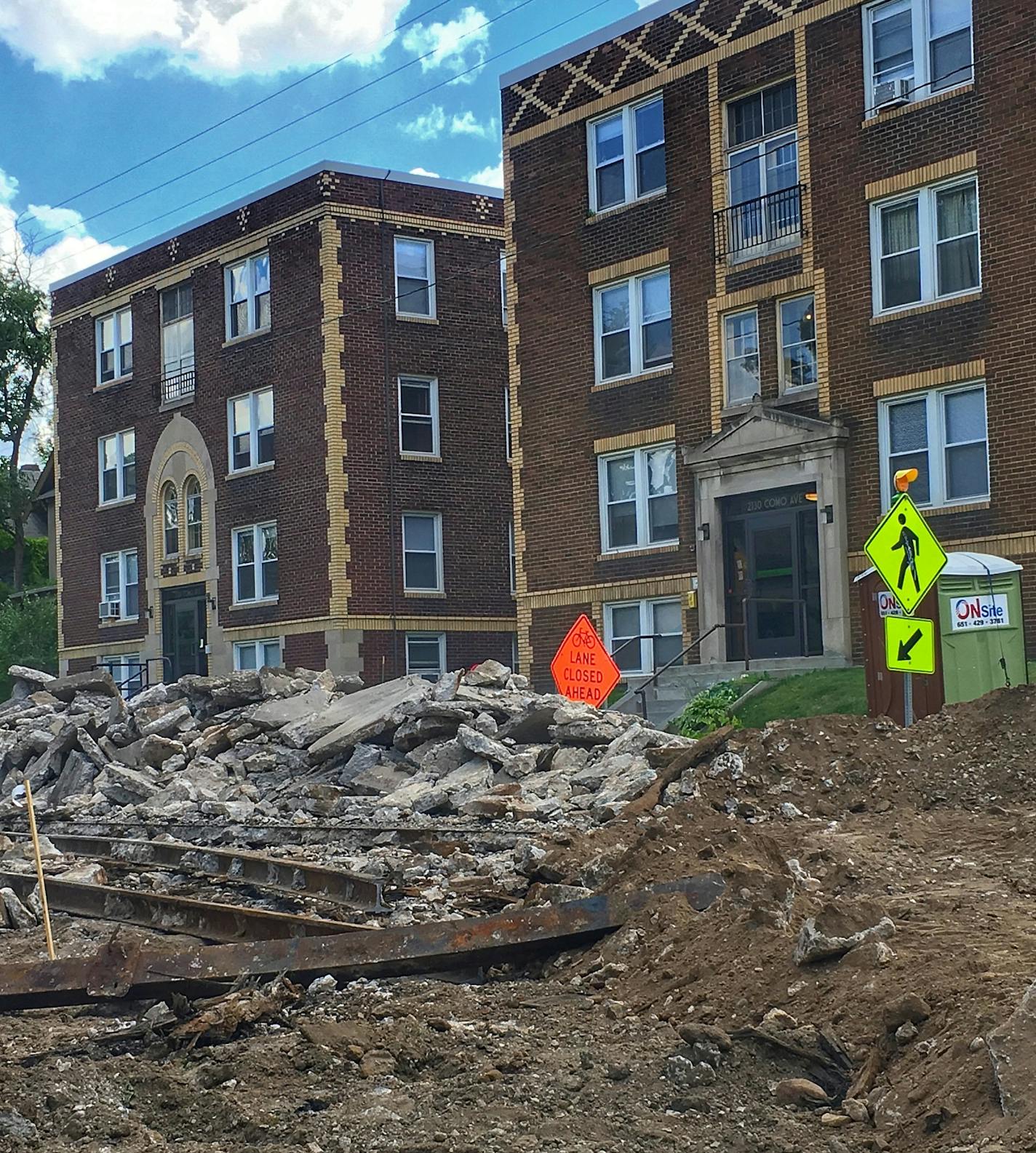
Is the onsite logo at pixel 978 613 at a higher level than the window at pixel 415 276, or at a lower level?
lower

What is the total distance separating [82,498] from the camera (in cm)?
4312

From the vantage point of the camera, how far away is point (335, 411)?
34.5 meters

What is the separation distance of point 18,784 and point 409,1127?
19.2m

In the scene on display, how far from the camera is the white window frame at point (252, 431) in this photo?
36500 mm

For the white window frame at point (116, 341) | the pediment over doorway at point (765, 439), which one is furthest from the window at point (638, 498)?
the white window frame at point (116, 341)

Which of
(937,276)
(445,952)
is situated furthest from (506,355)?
(445,952)

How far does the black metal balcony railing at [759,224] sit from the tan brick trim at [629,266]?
120 cm

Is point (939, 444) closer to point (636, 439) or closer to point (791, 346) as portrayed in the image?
point (791, 346)

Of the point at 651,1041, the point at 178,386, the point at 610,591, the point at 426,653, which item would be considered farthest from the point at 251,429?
the point at 651,1041

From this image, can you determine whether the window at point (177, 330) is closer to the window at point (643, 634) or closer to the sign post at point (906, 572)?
the window at point (643, 634)

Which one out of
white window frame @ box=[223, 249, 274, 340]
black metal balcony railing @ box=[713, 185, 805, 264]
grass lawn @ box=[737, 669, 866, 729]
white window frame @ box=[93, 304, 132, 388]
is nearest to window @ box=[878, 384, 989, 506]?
grass lawn @ box=[737, 669, 866, 729]

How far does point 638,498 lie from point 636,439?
1.05 metres

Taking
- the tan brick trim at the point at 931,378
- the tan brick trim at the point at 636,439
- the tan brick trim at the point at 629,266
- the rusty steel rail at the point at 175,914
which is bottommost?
the rusty steel rail at the point at 175,914

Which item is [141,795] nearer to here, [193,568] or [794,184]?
[794,184]
